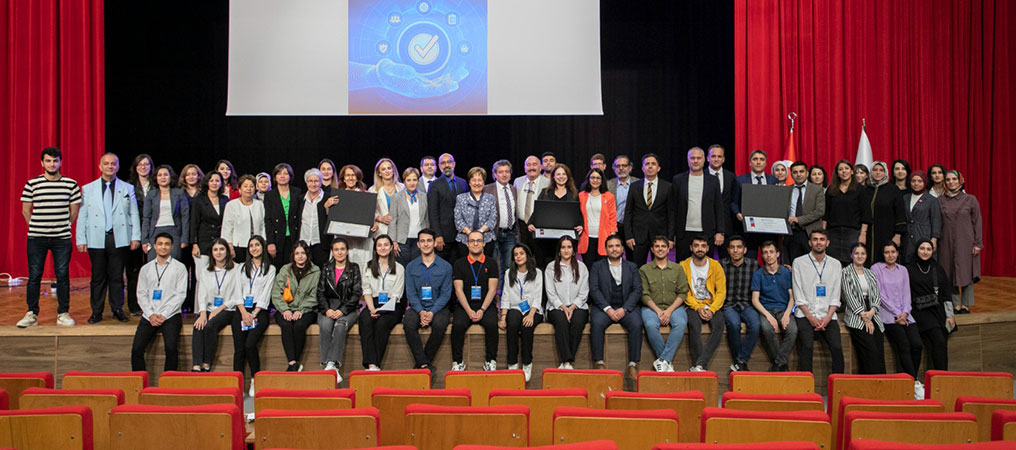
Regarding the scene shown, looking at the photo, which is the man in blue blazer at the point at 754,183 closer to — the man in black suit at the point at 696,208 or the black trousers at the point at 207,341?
the man in black suit at the point at 696,208

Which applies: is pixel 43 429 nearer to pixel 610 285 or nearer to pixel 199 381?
pixel 199 381

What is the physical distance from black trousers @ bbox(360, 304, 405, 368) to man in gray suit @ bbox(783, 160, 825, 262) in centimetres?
338

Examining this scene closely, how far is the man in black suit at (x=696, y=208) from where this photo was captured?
650 centimetres

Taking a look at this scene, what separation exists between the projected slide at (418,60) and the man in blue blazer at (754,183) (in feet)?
10.5

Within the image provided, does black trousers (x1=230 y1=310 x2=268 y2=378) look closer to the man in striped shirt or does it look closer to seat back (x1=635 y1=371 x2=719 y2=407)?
the man in striped shirt

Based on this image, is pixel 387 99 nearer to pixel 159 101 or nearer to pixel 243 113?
pixel 243 113

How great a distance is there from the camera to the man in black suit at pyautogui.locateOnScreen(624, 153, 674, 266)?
253 inches

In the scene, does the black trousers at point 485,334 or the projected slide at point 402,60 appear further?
the projected slide at point 402,60

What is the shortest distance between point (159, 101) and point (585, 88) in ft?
16.8

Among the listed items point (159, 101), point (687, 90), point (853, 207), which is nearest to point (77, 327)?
point (159, 101)

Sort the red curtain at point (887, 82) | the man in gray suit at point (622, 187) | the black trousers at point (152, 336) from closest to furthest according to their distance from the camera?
the black trousers at point (152, 336) < the man in gray suit at point (622, 187) < the red curtain at point (887, 82)

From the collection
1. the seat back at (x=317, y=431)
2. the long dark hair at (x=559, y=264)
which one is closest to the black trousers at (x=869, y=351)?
the long dark hair at (x=559, y=264)

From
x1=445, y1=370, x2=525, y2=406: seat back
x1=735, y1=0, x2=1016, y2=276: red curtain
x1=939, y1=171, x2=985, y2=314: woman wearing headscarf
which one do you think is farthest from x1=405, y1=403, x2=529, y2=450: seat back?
x1=735, y1=0, x2=1016, y2=276: red curtain

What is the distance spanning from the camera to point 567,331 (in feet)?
19.1
